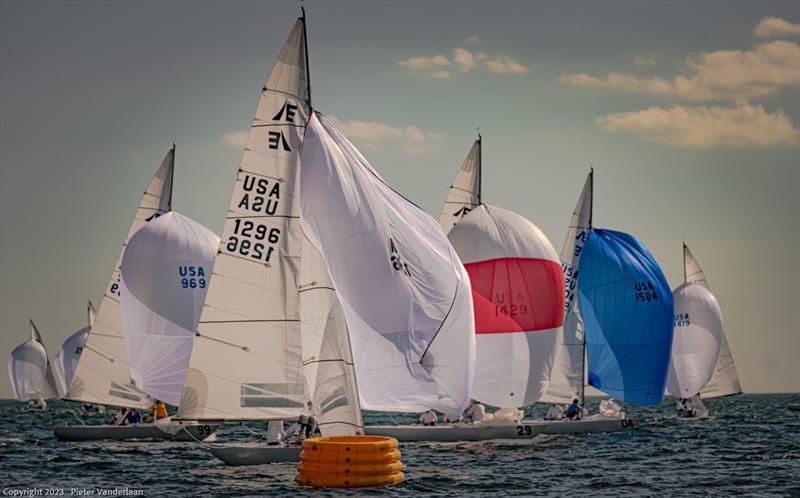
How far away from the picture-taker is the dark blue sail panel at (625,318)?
1745 inches

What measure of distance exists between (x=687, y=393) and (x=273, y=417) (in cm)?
3803

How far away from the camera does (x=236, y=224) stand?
84.5 feet

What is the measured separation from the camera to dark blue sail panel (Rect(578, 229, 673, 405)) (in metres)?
44.3

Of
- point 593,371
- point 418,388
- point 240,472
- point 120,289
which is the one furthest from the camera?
point 593,371

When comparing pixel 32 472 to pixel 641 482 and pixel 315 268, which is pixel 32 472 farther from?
pixel 641 482

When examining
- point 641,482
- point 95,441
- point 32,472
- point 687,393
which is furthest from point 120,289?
point 687,393

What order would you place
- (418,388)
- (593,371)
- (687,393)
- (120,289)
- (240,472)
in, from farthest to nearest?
(687,393) < (593,371) < (120,289) < (240,472) < (418,388)

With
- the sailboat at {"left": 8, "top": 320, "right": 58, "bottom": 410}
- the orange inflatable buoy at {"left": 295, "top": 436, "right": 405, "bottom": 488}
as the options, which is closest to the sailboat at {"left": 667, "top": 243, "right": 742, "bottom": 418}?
the orange inflatable buoy at {"left": 295, "top": 436, "right": 405, "bottom": 488}

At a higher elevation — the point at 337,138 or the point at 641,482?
the point at 337,138

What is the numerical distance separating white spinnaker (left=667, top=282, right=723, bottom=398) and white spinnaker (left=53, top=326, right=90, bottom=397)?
134ft

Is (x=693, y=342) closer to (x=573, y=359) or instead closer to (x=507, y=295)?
(x=573, y=359)

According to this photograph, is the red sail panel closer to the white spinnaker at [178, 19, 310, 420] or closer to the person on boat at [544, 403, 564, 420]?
the person on boat at [544, 403, 564, 420]

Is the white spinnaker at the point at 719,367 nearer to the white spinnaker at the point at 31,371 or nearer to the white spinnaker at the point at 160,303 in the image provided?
the white spinnaker at the point at 160,303

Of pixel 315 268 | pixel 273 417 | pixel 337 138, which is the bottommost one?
pixel 273 417
